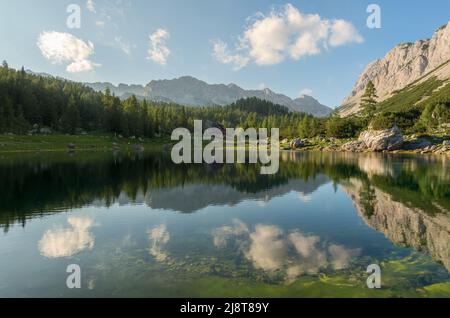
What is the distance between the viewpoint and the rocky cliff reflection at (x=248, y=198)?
23781 millimetres

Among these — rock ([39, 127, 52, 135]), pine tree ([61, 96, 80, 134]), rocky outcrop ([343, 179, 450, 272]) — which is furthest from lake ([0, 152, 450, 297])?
pine tree ([61, 96, 80, 134])

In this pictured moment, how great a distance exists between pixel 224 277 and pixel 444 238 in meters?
19.5

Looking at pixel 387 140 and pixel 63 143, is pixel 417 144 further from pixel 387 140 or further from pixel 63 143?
pixel 63 143

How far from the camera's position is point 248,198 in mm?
45938

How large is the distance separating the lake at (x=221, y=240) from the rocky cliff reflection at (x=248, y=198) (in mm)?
162

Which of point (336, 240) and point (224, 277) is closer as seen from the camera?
point (224, 277)

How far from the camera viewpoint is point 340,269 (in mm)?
20172

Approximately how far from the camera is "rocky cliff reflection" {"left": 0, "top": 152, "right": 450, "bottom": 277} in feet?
78.0

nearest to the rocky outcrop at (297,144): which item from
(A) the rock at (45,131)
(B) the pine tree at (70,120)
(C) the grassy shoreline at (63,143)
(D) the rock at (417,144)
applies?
(D) the rock at (417,144)

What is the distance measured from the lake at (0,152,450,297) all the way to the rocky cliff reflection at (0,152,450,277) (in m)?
0.16

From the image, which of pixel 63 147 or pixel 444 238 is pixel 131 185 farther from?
pixel 63 147

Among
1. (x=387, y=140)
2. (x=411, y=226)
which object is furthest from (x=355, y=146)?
(x=411, y=226)
